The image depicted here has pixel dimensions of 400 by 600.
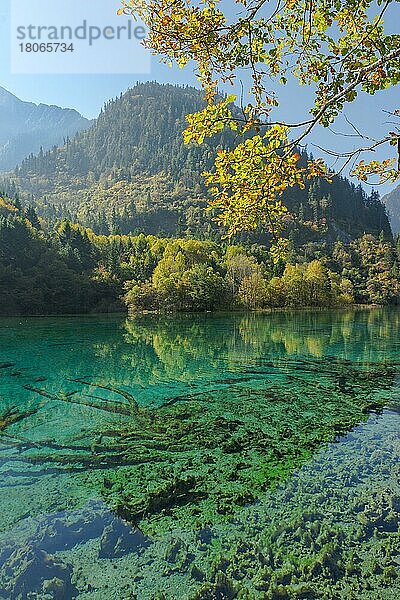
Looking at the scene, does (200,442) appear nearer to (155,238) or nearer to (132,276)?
(132,276)

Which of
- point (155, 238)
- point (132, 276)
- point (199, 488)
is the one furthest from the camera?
point (155, 238)

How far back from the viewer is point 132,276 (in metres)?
61.6

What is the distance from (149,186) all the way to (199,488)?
143m

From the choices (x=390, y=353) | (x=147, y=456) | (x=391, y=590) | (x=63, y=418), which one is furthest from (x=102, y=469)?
(x=390, y=353)

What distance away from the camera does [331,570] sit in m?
4.57

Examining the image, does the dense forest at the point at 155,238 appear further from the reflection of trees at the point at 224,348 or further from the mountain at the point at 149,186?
the reflection of trees at the point at 224,348

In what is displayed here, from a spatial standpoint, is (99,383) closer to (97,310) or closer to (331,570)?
(331,570)

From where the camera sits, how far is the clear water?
4.49m

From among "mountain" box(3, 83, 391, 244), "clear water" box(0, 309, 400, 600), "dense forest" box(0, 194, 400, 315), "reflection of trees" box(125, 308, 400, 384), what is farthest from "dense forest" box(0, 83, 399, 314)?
"reflection of trees" box(125, 308, 400, 384)

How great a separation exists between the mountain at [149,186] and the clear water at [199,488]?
290ft

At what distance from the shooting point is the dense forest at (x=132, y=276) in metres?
50.6

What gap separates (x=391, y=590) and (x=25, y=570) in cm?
378

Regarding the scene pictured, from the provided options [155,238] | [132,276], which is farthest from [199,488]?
[155,238]

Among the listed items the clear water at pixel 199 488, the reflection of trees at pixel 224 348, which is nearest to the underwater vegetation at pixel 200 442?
the clear water at pixel 199 488
